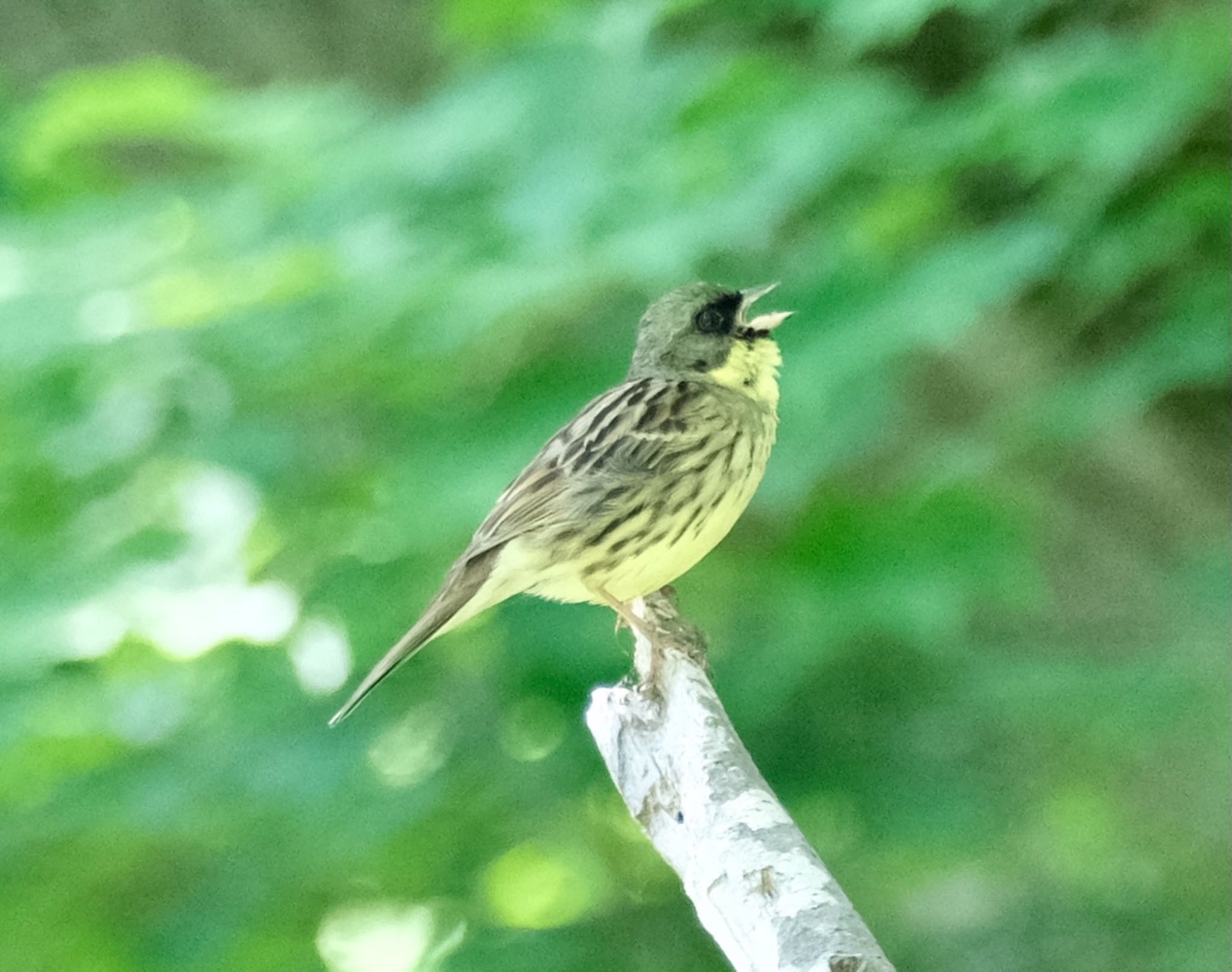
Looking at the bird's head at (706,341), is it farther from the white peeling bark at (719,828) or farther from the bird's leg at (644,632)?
the white peeling bark at (719,828)

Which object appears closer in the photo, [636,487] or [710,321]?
[636,487]

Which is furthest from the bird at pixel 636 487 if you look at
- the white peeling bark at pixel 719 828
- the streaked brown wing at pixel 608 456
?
the white peeling bark at pixel 719 828

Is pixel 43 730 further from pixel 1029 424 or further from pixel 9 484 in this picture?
pixel 1029 424

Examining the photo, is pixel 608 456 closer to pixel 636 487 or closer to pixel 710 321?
pixel 636 487

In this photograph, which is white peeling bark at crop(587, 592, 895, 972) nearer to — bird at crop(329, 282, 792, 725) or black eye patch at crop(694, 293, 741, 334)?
bird at crop(329, 282, 792, 725)

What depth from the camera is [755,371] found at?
3123 mm

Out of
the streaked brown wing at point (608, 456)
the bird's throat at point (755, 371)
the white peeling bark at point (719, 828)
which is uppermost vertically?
the bird's throat at point (755, 371)

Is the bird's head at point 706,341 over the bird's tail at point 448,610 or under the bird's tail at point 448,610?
over

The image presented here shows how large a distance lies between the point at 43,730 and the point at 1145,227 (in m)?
2.32

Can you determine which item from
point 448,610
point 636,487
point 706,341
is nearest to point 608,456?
A: point 636,487

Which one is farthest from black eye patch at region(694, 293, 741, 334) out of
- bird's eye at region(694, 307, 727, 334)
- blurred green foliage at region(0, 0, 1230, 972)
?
blurred green foliage at region(0, 0, 1230, 972)

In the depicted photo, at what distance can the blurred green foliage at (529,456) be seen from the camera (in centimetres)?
278

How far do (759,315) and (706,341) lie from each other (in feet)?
0.44

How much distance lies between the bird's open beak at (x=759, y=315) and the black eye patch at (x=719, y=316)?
2cm
